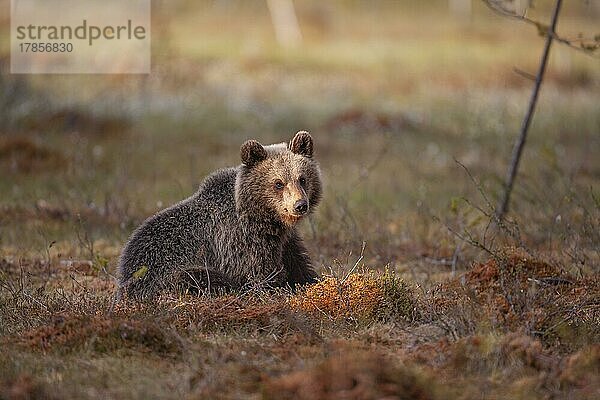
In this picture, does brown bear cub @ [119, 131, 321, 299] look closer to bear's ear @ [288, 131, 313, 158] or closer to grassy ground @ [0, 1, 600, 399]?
bear's ear @ [288, 131, 313, 158]

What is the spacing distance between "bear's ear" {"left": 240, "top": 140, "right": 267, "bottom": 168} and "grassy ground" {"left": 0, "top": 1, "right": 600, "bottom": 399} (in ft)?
4.07

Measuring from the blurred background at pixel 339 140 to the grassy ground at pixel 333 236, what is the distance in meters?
0.08

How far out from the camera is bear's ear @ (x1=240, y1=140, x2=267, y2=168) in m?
7.59

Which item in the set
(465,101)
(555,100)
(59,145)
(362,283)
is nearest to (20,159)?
(59,145)

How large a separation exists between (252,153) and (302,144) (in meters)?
0.51

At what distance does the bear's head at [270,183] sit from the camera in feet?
24.9

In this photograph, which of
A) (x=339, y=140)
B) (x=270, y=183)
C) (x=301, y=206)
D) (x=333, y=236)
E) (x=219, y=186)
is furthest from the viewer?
(x=339, y=140)

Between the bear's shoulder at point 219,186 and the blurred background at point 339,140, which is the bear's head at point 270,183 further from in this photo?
the blurred background at point 339,140

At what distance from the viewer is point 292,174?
300 inches

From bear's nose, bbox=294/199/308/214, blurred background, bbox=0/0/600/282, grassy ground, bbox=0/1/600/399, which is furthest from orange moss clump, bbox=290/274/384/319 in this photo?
bear's nose, bbox=294/199/308/214

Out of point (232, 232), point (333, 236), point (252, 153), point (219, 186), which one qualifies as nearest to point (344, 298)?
point (232, 232)

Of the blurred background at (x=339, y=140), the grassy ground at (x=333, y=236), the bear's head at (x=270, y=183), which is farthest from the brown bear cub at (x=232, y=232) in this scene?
the blurred background at (x=339, y=140)

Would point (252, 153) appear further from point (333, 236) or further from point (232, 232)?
point (333, 236)

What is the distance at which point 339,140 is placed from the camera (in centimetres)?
1995
